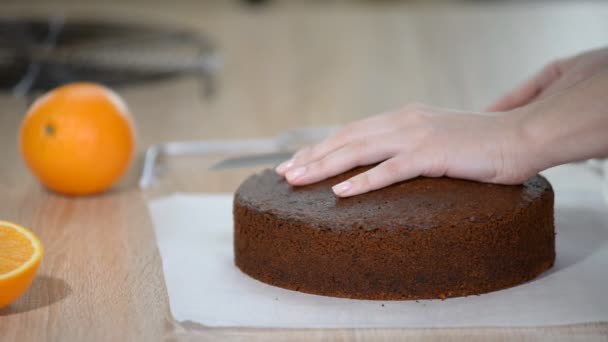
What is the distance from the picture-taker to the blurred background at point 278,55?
7.29 ft

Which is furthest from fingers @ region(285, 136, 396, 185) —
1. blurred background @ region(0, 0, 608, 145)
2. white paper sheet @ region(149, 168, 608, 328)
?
blurred background @ region(0, 0, 608, 145)

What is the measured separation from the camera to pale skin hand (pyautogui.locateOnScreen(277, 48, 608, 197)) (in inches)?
48.0

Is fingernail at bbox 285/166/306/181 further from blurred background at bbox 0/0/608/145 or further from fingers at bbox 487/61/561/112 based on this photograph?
blurred background at bbox 0/0/608/145

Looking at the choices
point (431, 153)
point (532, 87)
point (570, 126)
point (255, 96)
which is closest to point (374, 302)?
point (431, 153)

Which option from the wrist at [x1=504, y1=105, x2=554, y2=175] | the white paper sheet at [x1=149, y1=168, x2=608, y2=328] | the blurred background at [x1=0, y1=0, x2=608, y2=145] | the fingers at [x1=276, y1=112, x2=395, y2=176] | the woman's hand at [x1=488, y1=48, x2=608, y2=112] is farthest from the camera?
the blurred background at [x1=0, y1=0, x2=608, y2=145]

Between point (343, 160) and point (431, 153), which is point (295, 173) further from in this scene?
point (431, 153)

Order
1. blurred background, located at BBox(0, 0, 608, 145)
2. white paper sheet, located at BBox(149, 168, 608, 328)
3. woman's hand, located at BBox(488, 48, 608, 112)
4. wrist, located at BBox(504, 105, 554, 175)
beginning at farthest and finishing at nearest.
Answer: blurred background, located at BBox(0, 0, 608, 145), woman's hand, located at BBox(488, 48, 608, 112), wrist, located at BBox(504, 105, 554, 175), white paper sheet, located at BBox(149, 168, 608, 328)

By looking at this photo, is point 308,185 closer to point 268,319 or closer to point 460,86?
point 268,319

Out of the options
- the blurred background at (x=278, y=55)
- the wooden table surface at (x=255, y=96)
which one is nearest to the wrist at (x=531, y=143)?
the wooden table surface at (x=255, y=96)

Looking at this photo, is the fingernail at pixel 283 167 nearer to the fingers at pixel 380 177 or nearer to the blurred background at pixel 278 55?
the fingers at pixel 380 177

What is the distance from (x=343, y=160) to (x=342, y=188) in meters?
0.09

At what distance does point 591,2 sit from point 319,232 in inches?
102

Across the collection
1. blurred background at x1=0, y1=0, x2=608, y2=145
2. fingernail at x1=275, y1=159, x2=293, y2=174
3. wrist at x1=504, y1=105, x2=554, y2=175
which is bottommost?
blurred background at x1=0, y1=0, x2=608, y2=145

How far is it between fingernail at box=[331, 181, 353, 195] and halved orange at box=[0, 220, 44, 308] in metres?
0.40
